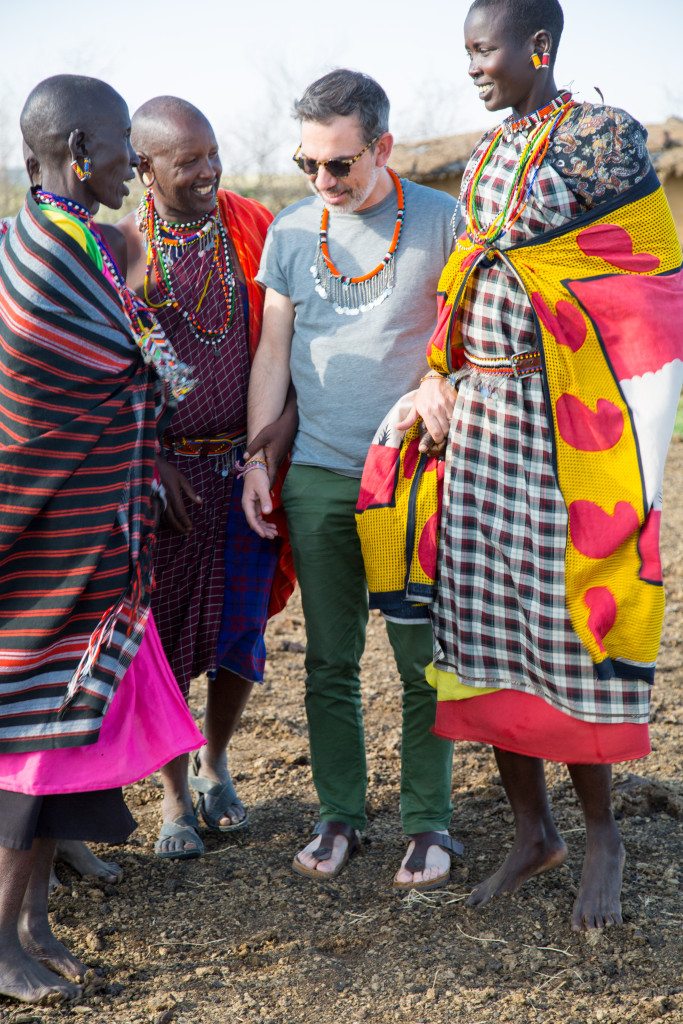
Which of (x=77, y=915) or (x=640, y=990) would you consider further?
(x=77, y=915)

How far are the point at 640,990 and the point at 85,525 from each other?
167 cm

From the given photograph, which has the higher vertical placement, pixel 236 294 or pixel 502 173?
pixel 502 173

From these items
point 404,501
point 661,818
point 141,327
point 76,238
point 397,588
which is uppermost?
point 76,238

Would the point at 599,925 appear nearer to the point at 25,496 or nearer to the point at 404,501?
the point at 404,501

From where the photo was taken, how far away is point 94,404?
242 centimetres

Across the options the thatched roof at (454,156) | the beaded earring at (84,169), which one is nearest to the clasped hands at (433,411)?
the beaded earring at (84,169)

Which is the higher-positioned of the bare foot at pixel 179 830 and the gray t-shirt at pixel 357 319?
the gray t-shirt at pixel 357 319

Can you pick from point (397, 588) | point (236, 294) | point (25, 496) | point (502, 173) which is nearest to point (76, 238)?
point (25, 496)

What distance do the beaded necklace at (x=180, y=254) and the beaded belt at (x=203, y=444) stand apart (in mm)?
275

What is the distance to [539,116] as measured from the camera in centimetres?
249

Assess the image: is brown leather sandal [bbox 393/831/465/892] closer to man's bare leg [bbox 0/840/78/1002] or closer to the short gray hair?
man's bare leg [bbox 0/840/78/1002]

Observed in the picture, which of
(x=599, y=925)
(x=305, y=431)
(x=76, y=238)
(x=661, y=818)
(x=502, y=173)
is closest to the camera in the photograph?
(x=76, y=238)

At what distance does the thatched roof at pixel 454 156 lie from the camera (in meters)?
11.5

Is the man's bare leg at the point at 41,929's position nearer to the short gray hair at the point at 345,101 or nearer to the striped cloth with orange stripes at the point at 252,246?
the striped cloth with orange stripes at the point at 252,246
